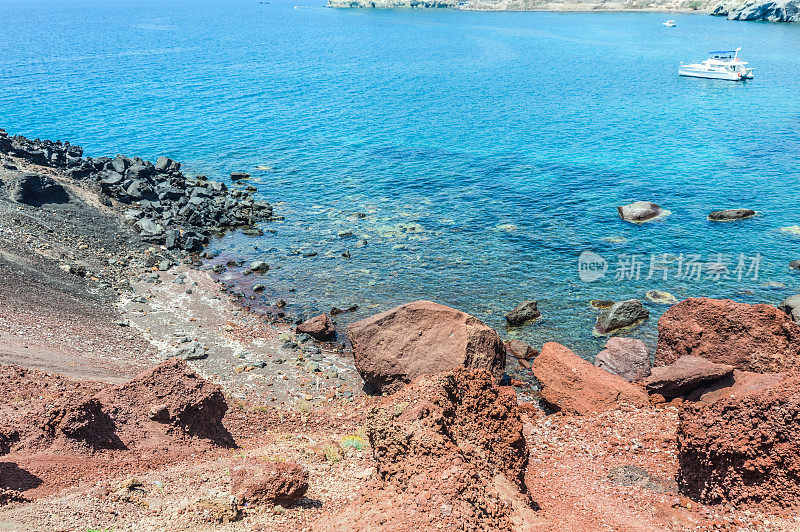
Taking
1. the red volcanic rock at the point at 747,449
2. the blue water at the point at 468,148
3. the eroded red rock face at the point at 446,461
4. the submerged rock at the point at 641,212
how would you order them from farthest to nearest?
1. the submerged rock at the point at 641,212
2. the blue water at the point at 468,148
3. the red volcanic rock at the point at 747,449
4. the eroded red rock face at the point at 446,461

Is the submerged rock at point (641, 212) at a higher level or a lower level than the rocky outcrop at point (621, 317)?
higher

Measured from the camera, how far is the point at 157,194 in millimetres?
47000

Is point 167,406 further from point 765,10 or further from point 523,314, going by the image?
point 765,10

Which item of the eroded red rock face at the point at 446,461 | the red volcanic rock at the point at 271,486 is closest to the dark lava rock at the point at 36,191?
the red volcanic rock at the point at 271,486

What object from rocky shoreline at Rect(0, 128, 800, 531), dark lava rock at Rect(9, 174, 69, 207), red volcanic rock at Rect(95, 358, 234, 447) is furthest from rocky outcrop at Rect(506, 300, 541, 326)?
dark lava rock at Rect(9, 174, 69, 207)

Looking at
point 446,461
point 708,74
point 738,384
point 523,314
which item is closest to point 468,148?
point 523,314

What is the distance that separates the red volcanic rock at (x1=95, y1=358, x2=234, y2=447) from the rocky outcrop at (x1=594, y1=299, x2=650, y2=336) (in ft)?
63.8

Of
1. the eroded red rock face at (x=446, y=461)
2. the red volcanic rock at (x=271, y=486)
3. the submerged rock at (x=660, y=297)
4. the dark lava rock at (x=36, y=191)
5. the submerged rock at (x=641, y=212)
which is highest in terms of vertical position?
the dark lava rock at (x=36, y=191)

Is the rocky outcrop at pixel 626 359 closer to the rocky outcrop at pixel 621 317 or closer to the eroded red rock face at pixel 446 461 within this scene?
the rocky outcrop at pixel 621 317

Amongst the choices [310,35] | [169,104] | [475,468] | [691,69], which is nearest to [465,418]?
[475,468]

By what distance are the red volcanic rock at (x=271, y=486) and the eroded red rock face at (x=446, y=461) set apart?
1.80 metres

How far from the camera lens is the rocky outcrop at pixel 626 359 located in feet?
81.1

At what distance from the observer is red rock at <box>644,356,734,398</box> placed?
20.5 metres

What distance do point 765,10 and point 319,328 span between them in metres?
169
